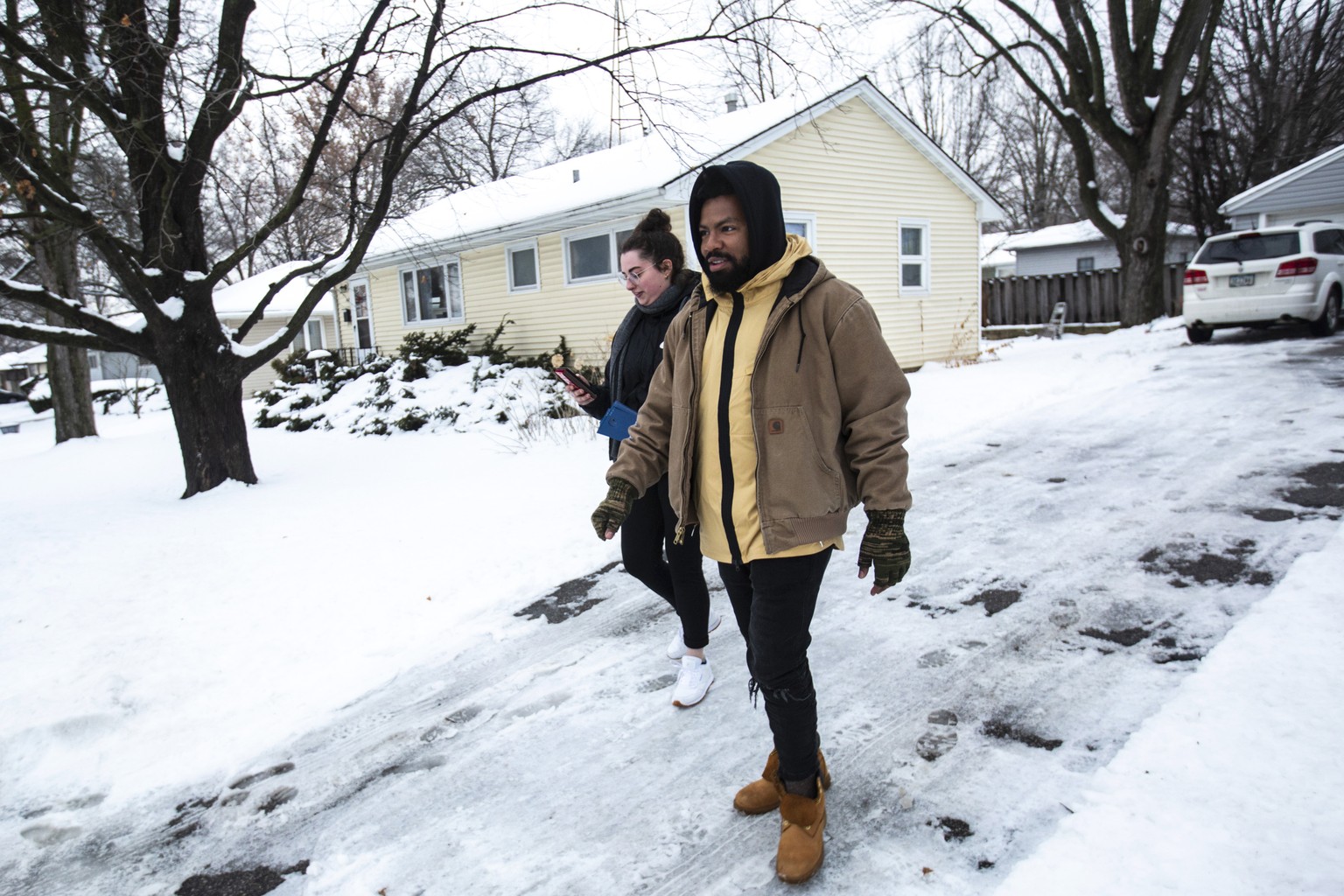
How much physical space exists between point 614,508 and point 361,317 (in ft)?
68.0

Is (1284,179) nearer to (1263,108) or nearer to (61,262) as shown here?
(1263,108)

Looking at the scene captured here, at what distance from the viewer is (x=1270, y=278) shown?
11422 millimetres

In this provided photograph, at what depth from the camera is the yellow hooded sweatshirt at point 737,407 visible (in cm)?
224

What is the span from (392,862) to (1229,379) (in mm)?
9720

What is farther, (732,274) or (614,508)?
(614,508)

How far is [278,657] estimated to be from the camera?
400 cm

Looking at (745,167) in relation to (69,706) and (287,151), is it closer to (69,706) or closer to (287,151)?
(69,706)

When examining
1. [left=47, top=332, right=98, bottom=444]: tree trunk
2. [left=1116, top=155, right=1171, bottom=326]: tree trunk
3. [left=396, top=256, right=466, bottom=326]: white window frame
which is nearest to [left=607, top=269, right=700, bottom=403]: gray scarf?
[left=396, top=256, right=466, bottom=326]: white window frame

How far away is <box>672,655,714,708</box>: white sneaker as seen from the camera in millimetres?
3230

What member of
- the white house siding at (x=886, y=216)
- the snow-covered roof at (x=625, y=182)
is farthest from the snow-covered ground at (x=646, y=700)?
the white house siding at (x=886, y=216)

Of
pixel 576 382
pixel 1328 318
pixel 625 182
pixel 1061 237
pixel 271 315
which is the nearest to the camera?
pixel 576 382

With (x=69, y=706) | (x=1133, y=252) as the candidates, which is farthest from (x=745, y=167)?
(x=1133, y=252)

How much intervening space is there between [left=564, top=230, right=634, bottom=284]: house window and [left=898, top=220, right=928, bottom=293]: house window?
533cm

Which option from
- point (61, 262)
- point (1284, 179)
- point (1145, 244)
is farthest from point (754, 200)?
point (1284, 179)
